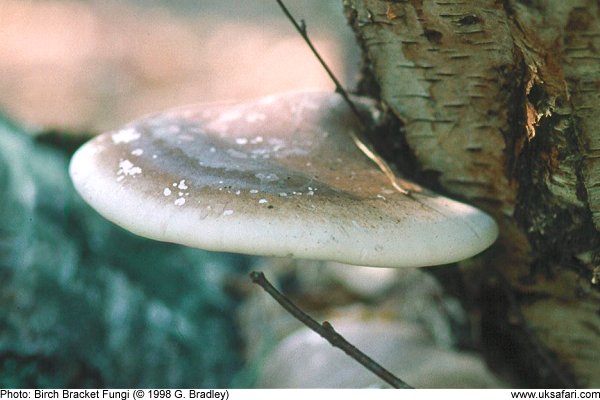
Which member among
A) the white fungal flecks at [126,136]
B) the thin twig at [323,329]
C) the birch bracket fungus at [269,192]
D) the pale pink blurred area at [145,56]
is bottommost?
the pale pink blurred area at [145,56]

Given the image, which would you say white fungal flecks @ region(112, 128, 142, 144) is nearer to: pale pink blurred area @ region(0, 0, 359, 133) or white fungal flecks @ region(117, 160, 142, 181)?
white fungal flecks @ region(117, 160, 142, 181)

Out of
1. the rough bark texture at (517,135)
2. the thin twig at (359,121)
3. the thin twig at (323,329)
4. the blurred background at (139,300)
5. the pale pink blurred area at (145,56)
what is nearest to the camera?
the rough bark texture at (517,135)

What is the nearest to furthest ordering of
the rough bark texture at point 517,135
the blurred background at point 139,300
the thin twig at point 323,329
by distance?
1. the rough bark texture at point 517,135
2. the thin twig at point 323,329
3. the blurred background at point 139,300

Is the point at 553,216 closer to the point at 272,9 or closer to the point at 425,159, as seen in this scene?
the point at 425,159

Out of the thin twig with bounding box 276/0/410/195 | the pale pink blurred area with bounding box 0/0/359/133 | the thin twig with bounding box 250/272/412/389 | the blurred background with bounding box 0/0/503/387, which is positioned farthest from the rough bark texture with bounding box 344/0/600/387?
the pale pink blurred area with bounding box 0/0/359/133

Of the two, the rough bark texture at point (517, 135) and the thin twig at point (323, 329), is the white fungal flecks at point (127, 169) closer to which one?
the thin twig at point (323, 329)

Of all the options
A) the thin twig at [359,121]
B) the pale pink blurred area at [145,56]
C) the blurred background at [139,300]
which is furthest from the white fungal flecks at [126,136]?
the pale pink blurred area at [145,56]
